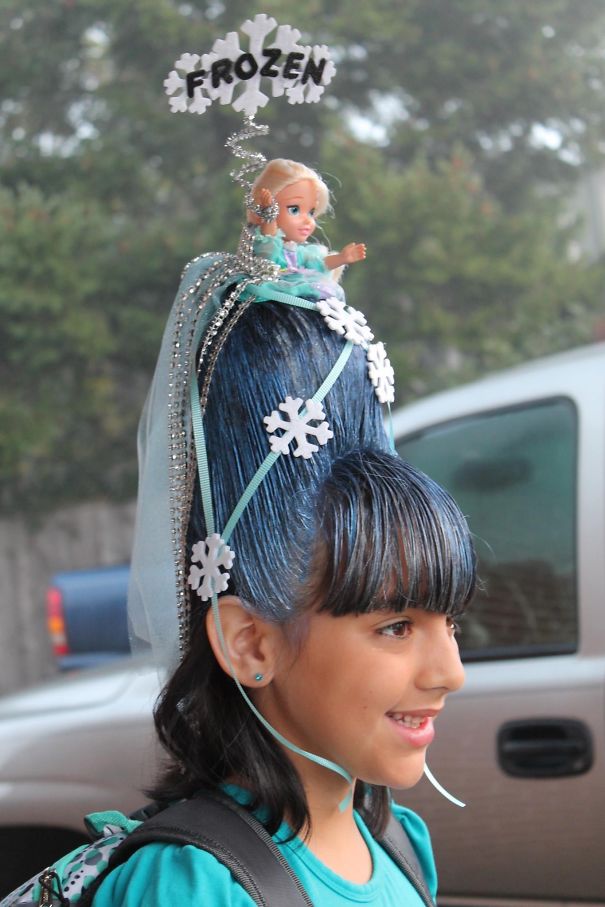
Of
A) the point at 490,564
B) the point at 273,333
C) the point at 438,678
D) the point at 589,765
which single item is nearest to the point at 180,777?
the point at 438,678

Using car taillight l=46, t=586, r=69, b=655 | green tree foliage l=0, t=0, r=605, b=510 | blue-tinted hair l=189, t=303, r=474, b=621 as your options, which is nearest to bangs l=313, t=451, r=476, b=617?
blue-tinted hair l=189, t=303, r=474, b=621

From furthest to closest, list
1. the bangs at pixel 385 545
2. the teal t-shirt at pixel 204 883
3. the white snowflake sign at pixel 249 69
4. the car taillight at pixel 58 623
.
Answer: the car taillight at pixel 58 623, the white snowflake sign at pixel 249 69, the bangs at pixel 385 545, the teal t-shirt at pixel 204 883

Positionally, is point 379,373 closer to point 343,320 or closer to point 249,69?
point 343,320

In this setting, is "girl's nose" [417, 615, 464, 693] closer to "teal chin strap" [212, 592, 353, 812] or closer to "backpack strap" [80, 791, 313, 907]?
"teal chin strap" [212, 592, 353, 812]

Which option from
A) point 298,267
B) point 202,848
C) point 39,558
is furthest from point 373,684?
point 39,558

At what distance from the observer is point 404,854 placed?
172cm

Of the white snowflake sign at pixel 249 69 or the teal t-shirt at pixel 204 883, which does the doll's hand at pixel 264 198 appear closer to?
the white snowflake sign at pixel 249 69

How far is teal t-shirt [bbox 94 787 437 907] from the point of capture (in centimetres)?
130

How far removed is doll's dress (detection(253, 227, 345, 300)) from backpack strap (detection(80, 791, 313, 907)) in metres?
0.69

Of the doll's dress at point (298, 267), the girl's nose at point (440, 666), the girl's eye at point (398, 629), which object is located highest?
the doll's dress at point (298, 267)

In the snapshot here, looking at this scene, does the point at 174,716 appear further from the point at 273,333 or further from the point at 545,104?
the point at 545,104

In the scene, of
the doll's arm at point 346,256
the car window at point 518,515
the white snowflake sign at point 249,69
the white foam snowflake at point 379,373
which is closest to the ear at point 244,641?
the white foam snowflake at point 379,373

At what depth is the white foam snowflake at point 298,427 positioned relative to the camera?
148 cm

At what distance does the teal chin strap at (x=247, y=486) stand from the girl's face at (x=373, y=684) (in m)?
0.04
